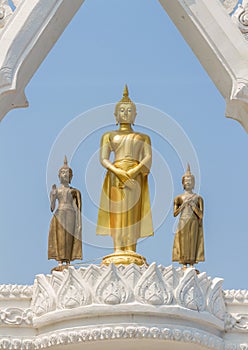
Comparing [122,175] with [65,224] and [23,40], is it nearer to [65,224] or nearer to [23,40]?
[65,224]

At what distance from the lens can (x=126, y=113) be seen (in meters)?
11.5

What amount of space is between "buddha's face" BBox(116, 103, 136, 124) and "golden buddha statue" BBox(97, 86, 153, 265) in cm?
18

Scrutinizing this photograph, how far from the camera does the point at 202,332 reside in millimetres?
10180

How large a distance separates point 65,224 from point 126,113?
1141 mm

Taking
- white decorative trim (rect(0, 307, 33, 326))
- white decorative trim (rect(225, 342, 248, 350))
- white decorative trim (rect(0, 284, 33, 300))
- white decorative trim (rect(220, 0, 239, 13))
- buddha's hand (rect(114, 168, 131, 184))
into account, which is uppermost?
white decorative trim (rect(220, 0, 239, 13))

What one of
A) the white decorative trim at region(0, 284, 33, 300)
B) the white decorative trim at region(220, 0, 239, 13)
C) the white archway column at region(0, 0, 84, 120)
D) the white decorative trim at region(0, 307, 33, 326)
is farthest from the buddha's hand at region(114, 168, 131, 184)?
the white decorative trim at region(220, 0, 239, 13)

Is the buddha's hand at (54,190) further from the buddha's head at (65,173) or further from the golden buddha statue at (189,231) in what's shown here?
Answer: the golden buddha statue at (189,231)

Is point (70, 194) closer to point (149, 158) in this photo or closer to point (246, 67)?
point (149, 158)

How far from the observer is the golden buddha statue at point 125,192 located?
36.3ft

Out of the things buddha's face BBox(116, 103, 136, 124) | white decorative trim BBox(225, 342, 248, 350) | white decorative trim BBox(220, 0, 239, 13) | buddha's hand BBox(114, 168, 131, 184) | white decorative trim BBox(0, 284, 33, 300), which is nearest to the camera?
white decorative trim BBox(225, 342, 248, 350)

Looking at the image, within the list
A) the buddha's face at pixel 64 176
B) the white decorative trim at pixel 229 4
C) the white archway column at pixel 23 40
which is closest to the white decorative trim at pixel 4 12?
the white archway column at pixel 23 40

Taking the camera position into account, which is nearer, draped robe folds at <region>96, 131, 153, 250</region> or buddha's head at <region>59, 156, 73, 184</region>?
draped robe folds at <region>96, 131, 153, 250</region>

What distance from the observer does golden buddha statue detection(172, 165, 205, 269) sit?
36.0ft

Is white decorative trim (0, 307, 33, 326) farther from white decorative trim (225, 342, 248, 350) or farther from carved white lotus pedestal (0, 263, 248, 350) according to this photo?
white decorative trim (225, 342, 248, 350)
